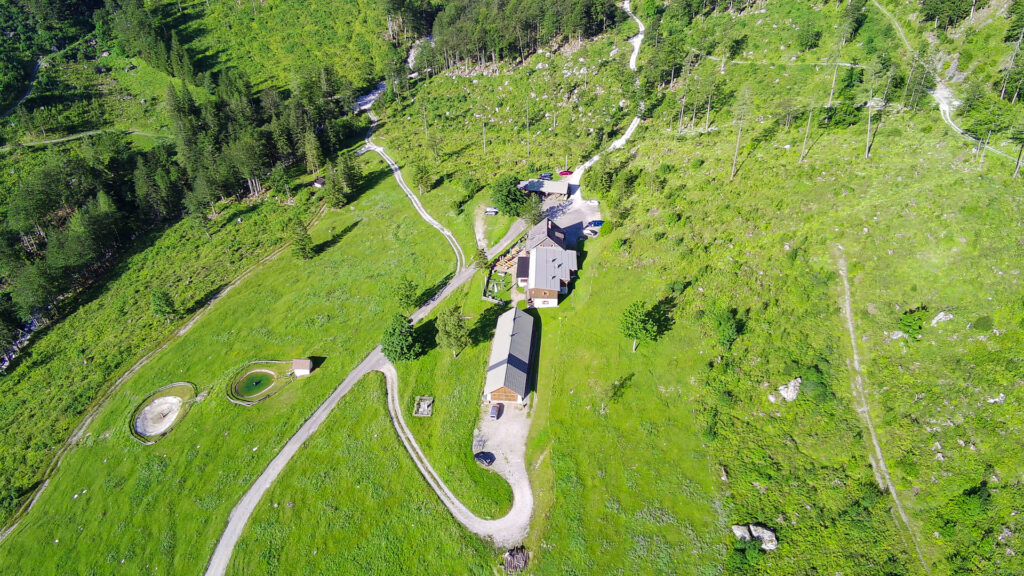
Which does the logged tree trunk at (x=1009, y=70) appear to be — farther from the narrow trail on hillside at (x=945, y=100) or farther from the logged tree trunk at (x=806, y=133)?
the logged tree trunk at (x=806, y=133)

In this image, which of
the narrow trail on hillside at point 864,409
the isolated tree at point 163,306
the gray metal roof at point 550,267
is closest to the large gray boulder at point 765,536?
the narrow trail on hillside at point 864,409

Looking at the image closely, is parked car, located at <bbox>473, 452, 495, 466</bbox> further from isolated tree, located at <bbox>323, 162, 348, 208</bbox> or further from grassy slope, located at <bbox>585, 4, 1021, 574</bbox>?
isolated tree, located at <bbox>323, 162, 348, 208</bbox>

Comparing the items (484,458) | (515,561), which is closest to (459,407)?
(484,458)

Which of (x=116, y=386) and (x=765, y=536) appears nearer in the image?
(x=765, y=536)

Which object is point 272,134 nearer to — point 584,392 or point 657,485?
point 584,392

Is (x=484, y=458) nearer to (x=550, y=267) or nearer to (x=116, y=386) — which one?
(x=550, y=267)
